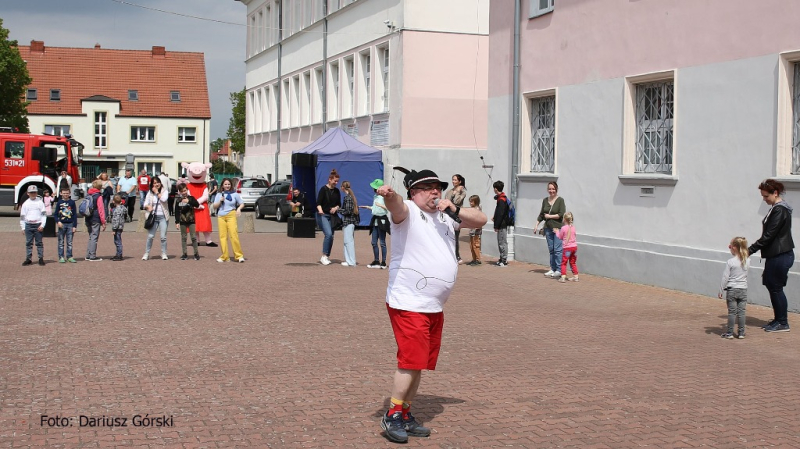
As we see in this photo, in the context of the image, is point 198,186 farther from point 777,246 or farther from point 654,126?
point 777,246

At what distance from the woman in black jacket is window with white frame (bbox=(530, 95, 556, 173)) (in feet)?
25.3

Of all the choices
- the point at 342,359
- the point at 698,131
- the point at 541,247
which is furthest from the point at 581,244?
the point at 342,359

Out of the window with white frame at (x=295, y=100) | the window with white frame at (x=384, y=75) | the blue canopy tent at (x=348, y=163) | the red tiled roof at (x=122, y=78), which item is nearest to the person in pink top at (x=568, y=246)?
the blue canopy tent at (x=348, y=163)

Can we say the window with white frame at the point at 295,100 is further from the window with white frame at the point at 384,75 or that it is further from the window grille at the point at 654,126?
the window grille at the point at 654,126

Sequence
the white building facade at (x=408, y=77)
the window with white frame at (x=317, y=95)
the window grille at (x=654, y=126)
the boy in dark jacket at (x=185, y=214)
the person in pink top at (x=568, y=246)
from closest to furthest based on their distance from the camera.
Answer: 1. the window grille at (x=654, y=126)
2. the person in pink top at (x=568, y=246)
3. the boy in dark jacket at (x=185, y=214)
4. the white building facade at (x=408, y=77)
5. the window with white frame at (x=317, y=95)

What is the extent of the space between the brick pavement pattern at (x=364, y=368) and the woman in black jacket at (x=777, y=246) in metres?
0.38

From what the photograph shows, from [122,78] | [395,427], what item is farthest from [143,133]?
[395,427]

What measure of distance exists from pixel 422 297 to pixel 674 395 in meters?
2.49

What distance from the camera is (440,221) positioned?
6.42 metres

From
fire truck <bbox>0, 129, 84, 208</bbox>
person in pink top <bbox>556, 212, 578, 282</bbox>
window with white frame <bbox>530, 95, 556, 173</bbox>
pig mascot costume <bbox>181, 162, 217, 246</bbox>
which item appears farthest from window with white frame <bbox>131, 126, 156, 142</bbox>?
person in pink top <bbox>556, 212, 578, 282</bbox>

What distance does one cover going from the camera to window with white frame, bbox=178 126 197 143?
2813 inches

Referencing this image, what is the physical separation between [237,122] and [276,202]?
57068 millimetres

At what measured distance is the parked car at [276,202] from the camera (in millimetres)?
33344

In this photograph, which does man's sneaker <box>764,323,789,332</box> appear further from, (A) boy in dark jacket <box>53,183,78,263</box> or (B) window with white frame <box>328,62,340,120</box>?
(B) window with white frame <box>328,62,340,120</box>
